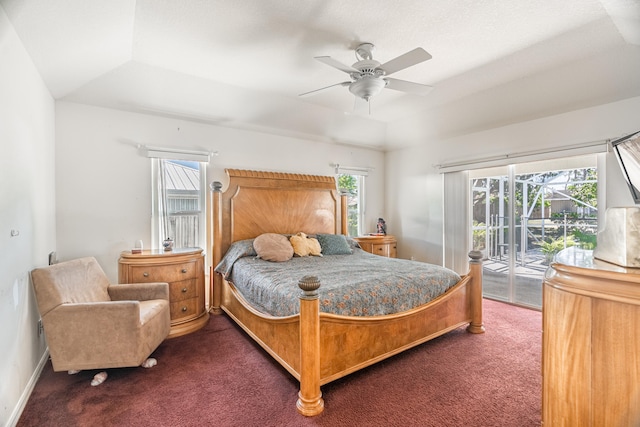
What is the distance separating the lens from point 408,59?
2.19 metres

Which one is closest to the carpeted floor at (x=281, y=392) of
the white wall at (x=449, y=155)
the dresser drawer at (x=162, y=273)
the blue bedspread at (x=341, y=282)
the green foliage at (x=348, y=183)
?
the blue bedspread at (x=341, y=282)

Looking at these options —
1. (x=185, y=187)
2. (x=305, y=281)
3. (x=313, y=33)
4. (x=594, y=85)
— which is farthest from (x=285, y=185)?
(x=594, y=85)

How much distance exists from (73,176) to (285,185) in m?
2.44

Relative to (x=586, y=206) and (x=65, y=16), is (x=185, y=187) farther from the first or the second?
→ (x=586, y=206)

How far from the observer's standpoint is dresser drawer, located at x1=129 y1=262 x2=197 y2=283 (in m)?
2.89

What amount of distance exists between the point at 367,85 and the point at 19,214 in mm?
2751

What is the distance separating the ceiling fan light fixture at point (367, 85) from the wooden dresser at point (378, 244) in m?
2.51

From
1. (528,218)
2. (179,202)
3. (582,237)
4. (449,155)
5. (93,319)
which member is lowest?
(93,319)

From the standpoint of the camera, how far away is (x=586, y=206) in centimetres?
340

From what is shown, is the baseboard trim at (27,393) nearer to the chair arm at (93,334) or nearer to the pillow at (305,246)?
the chair arm at (93,334)

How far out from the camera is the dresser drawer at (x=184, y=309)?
3025mm

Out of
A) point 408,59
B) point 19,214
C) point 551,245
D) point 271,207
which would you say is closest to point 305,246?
point 271,207

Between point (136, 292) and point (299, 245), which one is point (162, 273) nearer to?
point (136, 292)

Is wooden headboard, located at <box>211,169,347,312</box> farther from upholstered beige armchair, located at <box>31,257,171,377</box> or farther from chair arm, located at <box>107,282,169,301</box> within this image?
upholstered beige armchair, located at <box>31,257,171,377</box>
